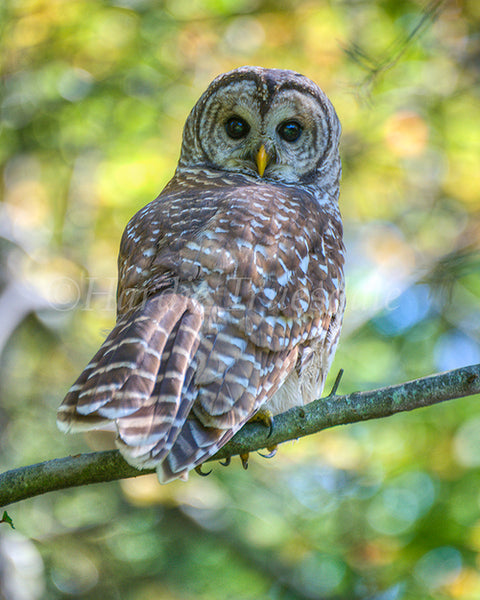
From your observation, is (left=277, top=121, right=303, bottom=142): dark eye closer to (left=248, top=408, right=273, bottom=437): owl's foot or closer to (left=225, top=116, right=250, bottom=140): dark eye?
(left=225, top=116, right=250, bottom=140): dark eye

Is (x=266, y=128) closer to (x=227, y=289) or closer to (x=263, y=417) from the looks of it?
(x=227, y=289)

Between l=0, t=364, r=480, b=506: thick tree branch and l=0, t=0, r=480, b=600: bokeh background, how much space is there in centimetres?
143

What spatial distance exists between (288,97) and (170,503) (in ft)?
9.69

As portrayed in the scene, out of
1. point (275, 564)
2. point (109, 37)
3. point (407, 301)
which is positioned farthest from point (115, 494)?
point (109, 37)

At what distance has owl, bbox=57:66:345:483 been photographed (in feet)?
7.15

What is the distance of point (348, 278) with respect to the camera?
536 centimetres

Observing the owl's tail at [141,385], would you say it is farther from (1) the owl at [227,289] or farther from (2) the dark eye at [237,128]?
(2) the dark eye at [237,128]

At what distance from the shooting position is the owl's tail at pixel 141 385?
2.10m

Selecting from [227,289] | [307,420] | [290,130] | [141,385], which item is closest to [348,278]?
[290,130]

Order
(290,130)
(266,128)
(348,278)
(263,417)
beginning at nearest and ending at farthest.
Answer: (263,417) < (266,128) < (290,130) < (348,278)

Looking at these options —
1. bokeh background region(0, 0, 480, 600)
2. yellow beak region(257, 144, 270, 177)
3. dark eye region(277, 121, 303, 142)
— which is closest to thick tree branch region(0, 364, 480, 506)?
bokeh background region(0, 0, 480, 600)

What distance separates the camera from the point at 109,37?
21.5 ft

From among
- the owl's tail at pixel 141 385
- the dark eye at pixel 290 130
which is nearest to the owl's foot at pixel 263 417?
the owl's tail at pixel 141 385

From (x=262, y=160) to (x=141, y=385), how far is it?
1764 millimetres
